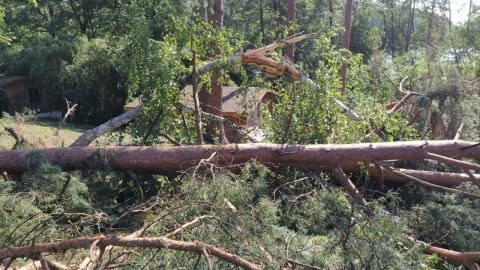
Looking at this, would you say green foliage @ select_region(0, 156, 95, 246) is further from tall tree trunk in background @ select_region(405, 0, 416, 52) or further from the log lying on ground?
tall tree trunk in background @ select_region(405, 0, 416, 52)

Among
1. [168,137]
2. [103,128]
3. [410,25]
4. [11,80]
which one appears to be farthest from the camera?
[410,25]

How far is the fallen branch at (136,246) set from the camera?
2916mm

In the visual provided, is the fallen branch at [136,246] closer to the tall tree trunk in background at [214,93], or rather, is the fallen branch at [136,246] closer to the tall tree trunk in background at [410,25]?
the tall tree trunk in background at [214,93]

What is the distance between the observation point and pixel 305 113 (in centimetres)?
731

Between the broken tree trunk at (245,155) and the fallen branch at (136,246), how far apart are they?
3.60 m

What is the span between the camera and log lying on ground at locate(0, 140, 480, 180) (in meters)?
6.39

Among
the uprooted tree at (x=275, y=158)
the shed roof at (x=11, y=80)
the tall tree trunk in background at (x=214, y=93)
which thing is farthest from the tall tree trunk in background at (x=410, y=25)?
the uprooted tree at (x=275, y=158)

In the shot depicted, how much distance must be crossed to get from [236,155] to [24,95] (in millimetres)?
16084

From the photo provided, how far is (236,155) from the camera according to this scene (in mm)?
6719

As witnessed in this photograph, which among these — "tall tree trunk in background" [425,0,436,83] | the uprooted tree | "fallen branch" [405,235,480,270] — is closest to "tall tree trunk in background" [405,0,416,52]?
"tall tree trunk in background" [425,0,436,83]

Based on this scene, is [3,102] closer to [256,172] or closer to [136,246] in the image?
[256,172]

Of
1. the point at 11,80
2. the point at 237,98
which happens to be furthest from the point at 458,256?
the point at 11,80

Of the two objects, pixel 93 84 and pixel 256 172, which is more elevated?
pixel 256 172

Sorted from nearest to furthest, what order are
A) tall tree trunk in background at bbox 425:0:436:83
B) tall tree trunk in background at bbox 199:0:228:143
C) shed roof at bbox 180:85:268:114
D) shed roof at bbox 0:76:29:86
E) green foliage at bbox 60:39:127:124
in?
shed roof at bbox 180:85:268:114, tall tree trunk in background at bbox 199:0:228:143, tall tree trunk in background at bbox 425:0:436:83, green foliage at bbox 60:39:127:124, shed roof at bbox 0:76:29:86
